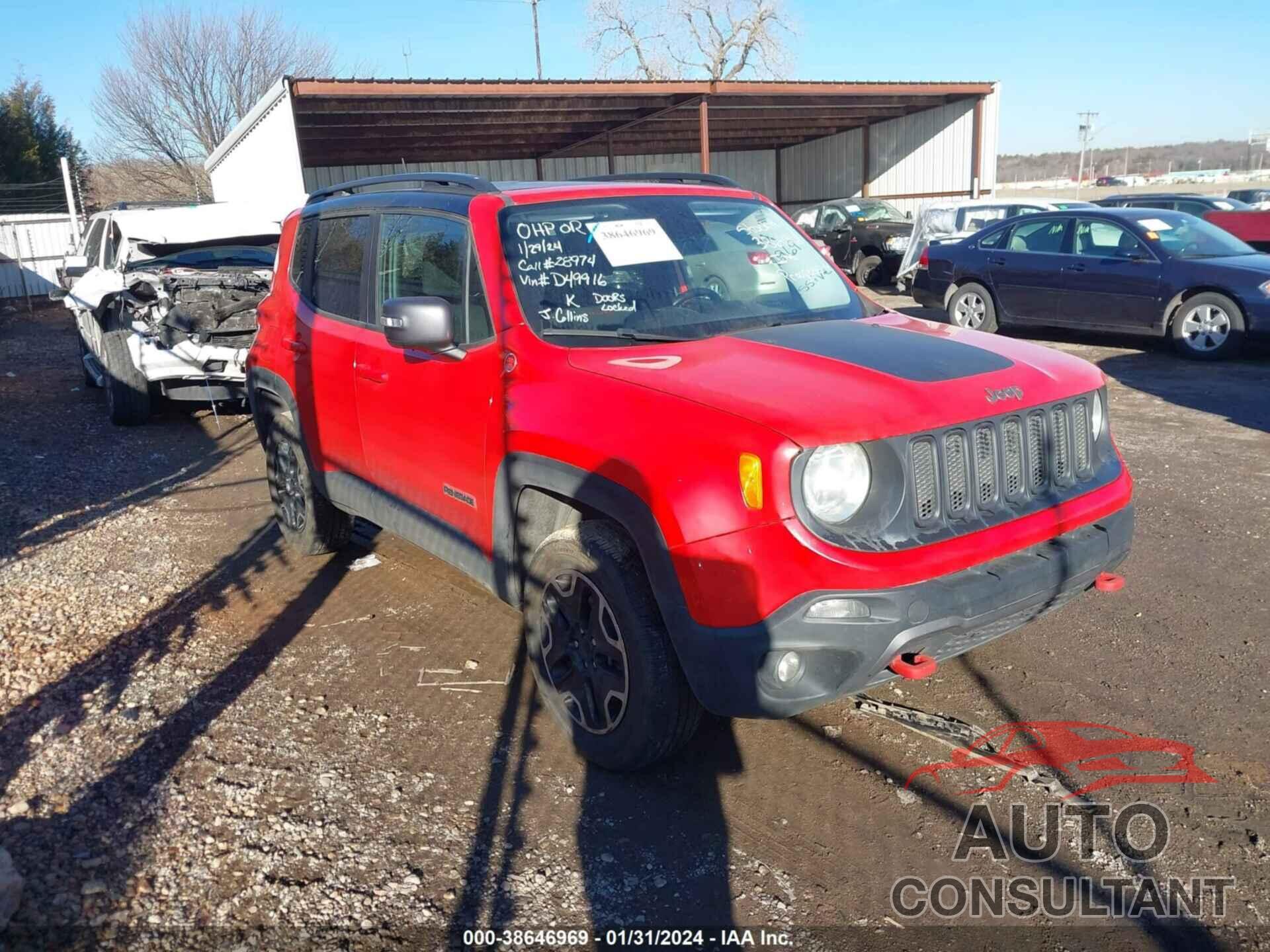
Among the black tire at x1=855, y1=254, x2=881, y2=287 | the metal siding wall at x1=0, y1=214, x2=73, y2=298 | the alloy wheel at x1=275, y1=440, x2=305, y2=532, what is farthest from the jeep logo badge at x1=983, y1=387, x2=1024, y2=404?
the metal siding wall at x1=0, y1=214, x2=73, y2=298

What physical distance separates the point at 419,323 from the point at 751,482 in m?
1.42

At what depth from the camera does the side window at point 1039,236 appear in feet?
37.2

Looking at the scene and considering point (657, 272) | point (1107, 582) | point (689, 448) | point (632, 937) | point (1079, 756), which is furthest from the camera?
point (657, 272)

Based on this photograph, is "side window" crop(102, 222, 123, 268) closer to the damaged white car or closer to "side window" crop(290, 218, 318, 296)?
the damaged white car

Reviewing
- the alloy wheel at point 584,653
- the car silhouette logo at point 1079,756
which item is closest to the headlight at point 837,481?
the alloy wheel at point 584,653

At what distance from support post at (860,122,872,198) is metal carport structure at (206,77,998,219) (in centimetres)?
4

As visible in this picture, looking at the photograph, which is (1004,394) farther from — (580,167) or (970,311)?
(580,167)

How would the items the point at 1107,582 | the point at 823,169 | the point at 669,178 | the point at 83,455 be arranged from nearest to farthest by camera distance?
the point at 1107,582, the point at 669,178, the point at 83,455, the point at 823,169

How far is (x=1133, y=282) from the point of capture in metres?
10.6

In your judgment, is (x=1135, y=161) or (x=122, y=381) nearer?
(x=122, y=381)

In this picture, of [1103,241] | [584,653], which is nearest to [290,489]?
[584,653]

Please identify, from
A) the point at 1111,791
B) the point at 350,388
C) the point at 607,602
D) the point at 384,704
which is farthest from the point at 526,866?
the point at 350,388

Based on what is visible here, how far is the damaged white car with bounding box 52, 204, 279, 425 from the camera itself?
8.77 meters

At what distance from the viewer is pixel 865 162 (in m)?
28.3
